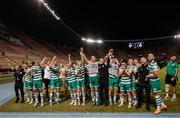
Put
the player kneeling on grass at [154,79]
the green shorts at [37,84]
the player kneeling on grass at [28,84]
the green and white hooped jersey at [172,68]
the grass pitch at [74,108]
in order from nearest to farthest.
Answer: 1. the player kneeling on grass at [154,79]
2. the grass pitch at [74,108]
3. the green shorts at [37,84]
4. the player kneeling on grass at [28,84]
5. the green and white hooped jersey at [172,68]

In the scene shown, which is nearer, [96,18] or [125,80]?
[125,80]

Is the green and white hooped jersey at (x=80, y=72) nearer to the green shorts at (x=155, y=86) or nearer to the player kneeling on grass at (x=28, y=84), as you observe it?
the player kneeling on grass at (x=28, y=84)

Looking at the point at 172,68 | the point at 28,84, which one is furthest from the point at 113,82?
the point at 28,84

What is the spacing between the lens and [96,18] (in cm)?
5562

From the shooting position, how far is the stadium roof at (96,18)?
1783 inches

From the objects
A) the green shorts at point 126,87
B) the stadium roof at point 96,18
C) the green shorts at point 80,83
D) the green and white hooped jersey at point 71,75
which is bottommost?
the green shorts at point 126,87

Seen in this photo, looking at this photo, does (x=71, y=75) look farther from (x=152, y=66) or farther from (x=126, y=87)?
(x=152, y=66)

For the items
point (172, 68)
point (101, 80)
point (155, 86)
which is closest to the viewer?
point (155, 86)

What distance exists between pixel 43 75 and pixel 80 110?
3788mm

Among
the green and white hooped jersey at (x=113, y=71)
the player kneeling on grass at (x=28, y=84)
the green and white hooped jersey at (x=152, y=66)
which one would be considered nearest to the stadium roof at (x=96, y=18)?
the player kneeling on grass at (x=28, y=84)

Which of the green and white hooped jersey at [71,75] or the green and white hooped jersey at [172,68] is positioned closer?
the green and white hooped jersey at [71,75]

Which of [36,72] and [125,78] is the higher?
[36,72]

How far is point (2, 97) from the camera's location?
691 inches

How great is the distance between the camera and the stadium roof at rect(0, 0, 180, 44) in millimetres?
45281
